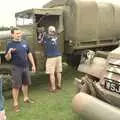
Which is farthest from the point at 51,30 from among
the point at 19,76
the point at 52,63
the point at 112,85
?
the point at 112,85

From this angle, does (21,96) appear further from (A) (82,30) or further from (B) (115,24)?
(B) (115,24)

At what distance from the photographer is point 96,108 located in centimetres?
489

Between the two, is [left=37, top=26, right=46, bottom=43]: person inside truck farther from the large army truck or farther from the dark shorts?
the dark shorts

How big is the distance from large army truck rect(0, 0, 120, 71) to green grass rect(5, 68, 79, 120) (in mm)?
834

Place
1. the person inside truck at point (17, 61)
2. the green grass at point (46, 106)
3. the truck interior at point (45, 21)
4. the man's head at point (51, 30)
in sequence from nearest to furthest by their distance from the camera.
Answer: the green grass at point (46, 106) → the person inside truck at point (17, 61) → the man's head at point (51, 30) → the truck interior at point (45, 21)

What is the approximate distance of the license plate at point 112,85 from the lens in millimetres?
4855

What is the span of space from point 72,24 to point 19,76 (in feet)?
10.1

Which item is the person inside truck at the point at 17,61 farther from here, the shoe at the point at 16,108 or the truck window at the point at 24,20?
the truck window at the point at 24,20

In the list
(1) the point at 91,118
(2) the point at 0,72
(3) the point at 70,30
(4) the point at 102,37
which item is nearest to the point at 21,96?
(2) the point at 0,72

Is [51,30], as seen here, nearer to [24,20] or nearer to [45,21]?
[45,21]

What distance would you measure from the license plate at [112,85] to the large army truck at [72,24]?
4.75 meters

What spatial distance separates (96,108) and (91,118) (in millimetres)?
159

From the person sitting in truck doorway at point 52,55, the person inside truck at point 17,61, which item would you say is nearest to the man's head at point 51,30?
the person sitting in truck doorway at point 52,55

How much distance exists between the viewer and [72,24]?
1019 centimetres
